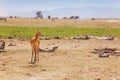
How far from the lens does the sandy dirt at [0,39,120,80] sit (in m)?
13.3

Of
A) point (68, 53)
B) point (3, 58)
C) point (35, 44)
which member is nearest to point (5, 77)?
point (35, 44)

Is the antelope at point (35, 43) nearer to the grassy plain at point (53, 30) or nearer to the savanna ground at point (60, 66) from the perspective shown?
the savanna ground at point (60, 66)

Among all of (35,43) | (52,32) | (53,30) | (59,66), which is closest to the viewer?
(59,66)

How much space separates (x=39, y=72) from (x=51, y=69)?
0.80m

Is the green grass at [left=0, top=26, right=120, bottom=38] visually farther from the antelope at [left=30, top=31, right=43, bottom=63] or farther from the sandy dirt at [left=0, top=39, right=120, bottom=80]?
the antelope at [left=30, top=31, right=43, bottom=63]

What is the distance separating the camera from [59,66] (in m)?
15.3

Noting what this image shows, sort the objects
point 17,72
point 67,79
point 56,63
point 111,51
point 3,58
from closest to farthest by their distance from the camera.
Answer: point 67,79, point 17,72, point 56,63, point 3,58, point 111,51

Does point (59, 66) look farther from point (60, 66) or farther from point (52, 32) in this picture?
point (52, 32)

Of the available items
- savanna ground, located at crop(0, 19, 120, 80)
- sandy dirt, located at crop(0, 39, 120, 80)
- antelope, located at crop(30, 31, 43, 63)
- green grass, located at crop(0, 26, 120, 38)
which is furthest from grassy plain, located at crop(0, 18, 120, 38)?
antelope, located at crop(30, 31, 43, 63)

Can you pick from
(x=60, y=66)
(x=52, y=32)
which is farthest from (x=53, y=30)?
(x=60, y=66)

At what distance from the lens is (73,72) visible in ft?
46.1

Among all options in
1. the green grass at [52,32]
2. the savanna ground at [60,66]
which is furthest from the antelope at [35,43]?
the green grass at [52,32]

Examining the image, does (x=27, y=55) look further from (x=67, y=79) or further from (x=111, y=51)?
(x=67, y=79)

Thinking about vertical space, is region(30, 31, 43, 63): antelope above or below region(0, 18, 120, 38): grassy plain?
above
